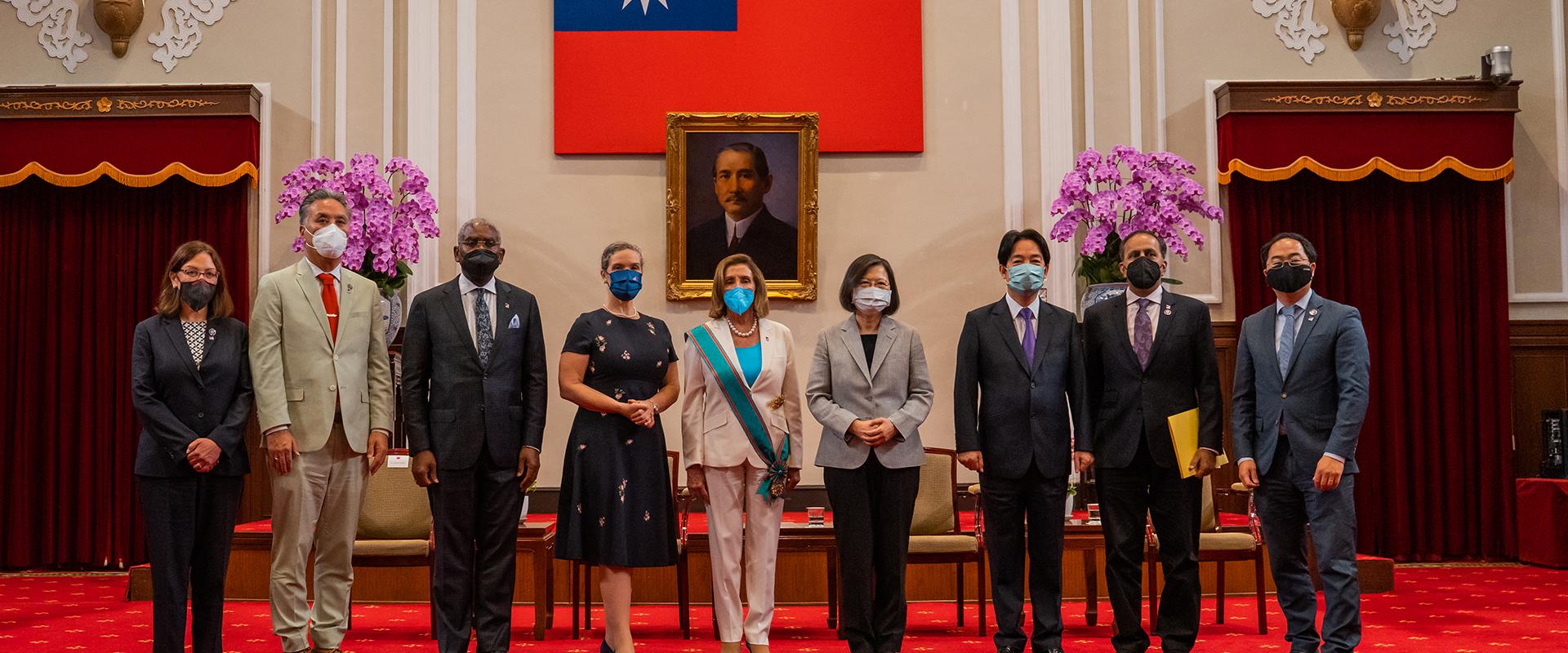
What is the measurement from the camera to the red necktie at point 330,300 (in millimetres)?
4152

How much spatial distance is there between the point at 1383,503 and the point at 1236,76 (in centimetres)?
258

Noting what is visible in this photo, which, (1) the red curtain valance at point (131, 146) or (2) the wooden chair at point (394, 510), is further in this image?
(1) the red curtain valance at point (131, 146)

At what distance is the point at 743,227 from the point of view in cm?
708

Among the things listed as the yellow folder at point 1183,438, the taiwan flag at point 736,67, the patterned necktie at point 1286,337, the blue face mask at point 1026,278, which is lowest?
the yellow folder at point 1183,438

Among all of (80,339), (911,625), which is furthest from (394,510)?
(80,339)

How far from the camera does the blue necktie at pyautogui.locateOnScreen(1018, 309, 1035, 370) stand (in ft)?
13.8

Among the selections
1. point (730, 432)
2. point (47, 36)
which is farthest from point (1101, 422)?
point (47, 36)

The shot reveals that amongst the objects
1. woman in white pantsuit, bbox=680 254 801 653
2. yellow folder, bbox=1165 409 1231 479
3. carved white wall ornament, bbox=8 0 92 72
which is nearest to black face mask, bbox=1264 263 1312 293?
yellow folder, bbox=1165 409 1231 479

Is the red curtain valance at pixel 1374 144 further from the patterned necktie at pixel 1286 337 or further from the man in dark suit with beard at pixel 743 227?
the patterned necktie at pixel 1286 337

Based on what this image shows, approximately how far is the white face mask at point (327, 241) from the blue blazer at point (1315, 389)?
306 cm

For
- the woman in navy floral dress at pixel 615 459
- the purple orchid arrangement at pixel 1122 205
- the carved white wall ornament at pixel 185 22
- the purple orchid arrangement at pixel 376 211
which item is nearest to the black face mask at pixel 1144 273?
the woman in navy floral dress at pixel 615 459

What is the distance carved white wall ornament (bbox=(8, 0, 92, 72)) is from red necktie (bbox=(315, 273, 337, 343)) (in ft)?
13.5

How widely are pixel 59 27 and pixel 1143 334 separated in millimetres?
6357

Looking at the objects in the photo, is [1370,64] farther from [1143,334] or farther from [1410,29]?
[1143,334]
